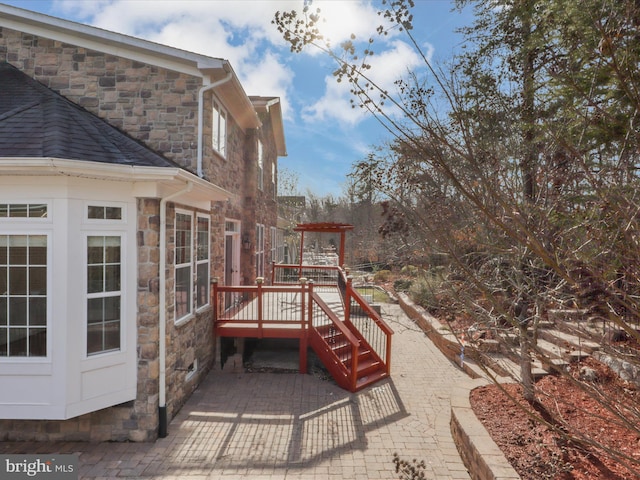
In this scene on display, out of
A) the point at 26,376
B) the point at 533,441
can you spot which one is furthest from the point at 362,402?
the point at 26,376

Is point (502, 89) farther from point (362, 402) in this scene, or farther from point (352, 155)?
point (352, 155)

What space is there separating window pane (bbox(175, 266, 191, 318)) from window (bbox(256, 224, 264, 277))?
17.8ft

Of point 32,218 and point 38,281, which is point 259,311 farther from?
point 32,218

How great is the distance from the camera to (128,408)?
5871mm

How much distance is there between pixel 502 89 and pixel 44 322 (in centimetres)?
784

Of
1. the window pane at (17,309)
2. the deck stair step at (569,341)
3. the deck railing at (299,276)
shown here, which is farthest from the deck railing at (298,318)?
the deck railing at (299,276)

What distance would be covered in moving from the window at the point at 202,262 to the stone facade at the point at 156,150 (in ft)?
0.88

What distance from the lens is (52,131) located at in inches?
223

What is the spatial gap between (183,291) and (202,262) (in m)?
1.11

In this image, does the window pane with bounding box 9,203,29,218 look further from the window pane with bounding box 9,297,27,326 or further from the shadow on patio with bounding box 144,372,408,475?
the shadow on patio with bounding box 144,372,408,475

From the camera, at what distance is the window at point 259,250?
12812 mm

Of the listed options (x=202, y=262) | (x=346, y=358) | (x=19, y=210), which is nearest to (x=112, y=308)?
(x=19, y=210)

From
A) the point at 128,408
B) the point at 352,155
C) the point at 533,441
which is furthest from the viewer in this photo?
the point at 352,155

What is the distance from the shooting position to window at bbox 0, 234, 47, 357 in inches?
206
